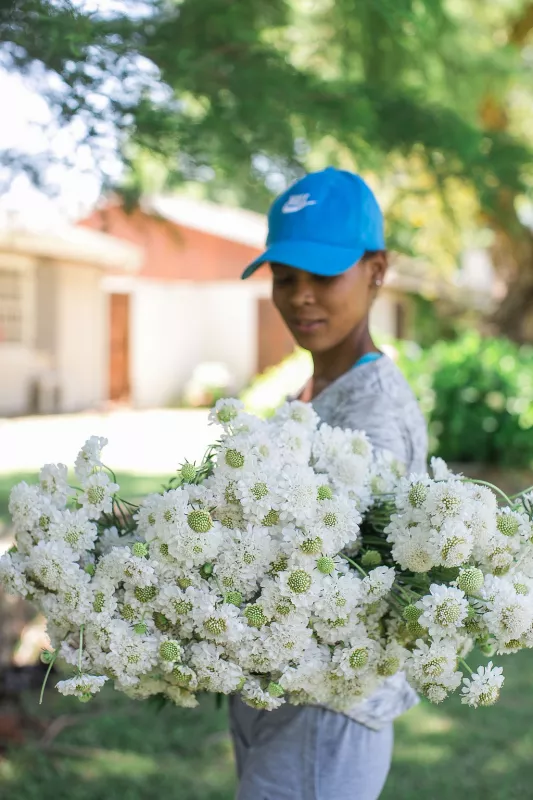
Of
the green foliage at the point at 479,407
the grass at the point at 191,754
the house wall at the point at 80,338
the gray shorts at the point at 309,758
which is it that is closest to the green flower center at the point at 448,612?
the gray shorts at the point at 309,758

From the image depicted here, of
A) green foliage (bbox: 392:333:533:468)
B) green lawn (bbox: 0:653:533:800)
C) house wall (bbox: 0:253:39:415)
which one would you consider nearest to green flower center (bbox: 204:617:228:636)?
green lawn (bbox: 0:653:533:800)

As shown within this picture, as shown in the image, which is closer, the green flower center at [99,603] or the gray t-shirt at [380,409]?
the green flower center at [99,603]

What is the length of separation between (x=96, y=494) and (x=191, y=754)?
3374 millimetres

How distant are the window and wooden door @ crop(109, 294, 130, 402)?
3.49 m

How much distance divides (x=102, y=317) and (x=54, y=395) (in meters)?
2.52

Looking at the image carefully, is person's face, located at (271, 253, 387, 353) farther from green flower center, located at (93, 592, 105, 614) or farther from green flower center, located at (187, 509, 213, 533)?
green flower center, located at (93, 592, 105, 614)

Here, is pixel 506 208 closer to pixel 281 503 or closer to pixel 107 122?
pixel 107 122

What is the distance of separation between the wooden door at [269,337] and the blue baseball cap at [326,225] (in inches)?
783

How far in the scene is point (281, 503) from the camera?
1.48 meters

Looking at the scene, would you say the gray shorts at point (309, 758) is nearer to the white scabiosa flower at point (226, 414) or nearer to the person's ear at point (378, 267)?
the white scabiosa flower at point (226, 414)

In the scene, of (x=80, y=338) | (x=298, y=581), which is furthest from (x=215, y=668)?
(x=80, y=338)

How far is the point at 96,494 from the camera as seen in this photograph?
1.54 meters

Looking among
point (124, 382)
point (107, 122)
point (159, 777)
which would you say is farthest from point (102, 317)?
point (107, 122)

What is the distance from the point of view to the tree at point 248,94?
244 centimetres
